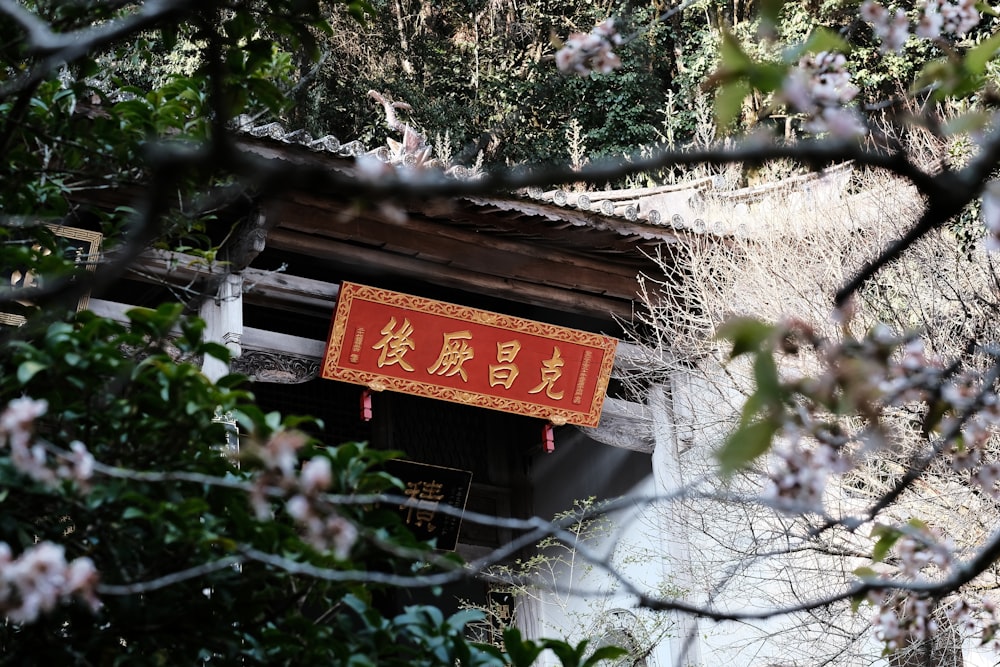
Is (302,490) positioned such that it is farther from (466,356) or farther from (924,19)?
(466,356)

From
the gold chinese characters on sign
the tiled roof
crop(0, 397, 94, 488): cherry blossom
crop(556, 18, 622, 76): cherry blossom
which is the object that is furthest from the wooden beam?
crop(0, 397, 94, 488): cherry blossom

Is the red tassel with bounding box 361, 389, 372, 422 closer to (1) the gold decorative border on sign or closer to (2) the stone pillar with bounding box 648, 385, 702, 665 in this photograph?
(1) the gold decorative border on sign

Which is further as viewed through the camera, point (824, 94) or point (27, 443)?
point (824, 94)

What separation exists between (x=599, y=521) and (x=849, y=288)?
6325 mm

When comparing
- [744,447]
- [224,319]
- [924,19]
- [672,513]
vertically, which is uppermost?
[924,19]

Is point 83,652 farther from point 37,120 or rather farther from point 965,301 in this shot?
point 965,301

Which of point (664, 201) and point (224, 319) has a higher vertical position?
point (664, 201)

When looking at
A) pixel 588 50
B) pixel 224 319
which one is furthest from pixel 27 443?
pixel 224 319

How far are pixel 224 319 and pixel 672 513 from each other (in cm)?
271

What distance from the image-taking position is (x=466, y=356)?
671 cm

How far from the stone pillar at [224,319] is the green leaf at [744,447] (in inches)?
193

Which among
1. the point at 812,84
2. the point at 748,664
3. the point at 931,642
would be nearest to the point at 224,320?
the point at 748,664

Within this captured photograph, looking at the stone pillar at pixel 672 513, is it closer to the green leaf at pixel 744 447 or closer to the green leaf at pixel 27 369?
the green leaf at pixel 27 369

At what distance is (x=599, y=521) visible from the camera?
782cm
